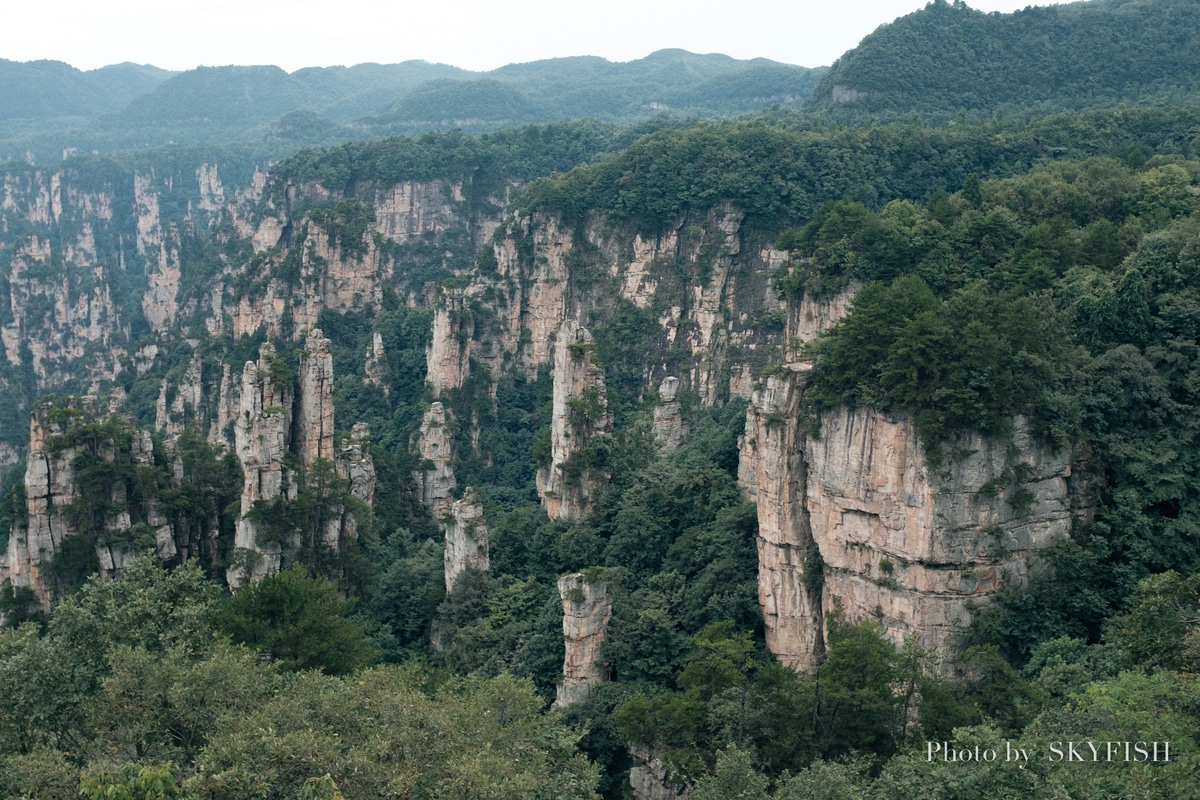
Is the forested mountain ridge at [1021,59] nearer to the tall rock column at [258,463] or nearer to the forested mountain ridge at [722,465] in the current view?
the forested mountain ridge at [722,465]

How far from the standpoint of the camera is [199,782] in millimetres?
Result: 18281

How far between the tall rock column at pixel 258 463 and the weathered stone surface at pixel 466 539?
237 inches

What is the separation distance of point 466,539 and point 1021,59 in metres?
76.9

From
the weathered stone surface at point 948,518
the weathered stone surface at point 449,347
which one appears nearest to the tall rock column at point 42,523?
the weathered stone surface at point 948,518

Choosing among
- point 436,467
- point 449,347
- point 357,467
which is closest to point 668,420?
point 436,467

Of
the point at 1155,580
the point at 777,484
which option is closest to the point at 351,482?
the point at 777,484

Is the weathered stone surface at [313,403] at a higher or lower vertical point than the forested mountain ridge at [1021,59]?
lower

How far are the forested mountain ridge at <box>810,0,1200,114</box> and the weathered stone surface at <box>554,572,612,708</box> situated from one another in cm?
6662

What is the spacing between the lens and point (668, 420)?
179 ft

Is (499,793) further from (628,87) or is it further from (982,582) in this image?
(628,87)

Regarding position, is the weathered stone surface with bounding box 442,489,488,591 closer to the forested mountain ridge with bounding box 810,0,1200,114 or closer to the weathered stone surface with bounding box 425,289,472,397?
the weathered stone surface with bounding box 425,289,472,397

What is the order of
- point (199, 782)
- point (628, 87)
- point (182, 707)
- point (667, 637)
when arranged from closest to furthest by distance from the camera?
point (199, 782) → point (182, 707) → point (667, 637) → point (628, 87)

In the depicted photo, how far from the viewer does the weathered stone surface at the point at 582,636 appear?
32.2m

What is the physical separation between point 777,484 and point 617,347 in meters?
41.7
